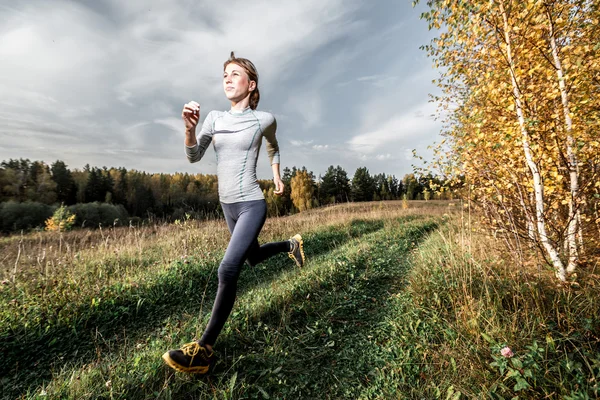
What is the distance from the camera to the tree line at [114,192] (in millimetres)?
44125

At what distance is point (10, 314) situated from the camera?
3.30 metres

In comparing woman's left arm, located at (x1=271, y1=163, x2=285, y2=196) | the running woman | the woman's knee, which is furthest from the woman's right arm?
the woman's knee

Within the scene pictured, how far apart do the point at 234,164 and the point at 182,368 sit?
5.75 feet

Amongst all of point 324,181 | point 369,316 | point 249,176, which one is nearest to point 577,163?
point 369,316

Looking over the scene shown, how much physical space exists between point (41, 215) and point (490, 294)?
5945 centimetres

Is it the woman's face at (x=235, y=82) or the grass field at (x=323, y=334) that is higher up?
the woman's face at (x=235, y=82)

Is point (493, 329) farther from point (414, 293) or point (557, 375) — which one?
point (414, 293)

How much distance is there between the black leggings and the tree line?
38.8 meters

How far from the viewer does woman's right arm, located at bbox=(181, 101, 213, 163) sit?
81.2 inches

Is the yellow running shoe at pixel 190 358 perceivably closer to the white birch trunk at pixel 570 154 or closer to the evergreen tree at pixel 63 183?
the white birch trunk at pixel 570 154

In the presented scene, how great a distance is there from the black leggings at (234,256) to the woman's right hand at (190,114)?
0.81m

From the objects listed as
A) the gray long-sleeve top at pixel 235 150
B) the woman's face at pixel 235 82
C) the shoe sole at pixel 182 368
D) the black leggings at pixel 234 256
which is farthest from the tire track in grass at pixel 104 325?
the woman's face at pixel 235 82

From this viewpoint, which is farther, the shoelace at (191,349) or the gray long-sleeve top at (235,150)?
the gray long-sleeve top at (235,150)

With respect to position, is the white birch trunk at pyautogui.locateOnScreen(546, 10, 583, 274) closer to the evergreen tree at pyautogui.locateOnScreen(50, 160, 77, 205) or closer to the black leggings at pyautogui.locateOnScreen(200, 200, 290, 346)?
the black leggings at pyautogui.locateOnScreen(200, 200, 290, 346)
